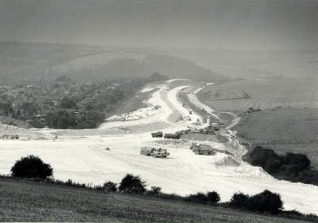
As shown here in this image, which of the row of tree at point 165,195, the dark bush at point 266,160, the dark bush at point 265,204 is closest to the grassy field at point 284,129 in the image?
the dark bush at point 266,160

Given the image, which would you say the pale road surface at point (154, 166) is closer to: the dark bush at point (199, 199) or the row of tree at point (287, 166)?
the row of tree at point (287, 166)

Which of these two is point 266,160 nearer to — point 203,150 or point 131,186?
point 203,150

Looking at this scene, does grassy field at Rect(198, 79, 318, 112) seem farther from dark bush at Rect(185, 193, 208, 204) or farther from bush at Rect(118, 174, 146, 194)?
dark bush at Rect(185, 193, 208, 204)

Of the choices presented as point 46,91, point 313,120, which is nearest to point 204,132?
point 313,120

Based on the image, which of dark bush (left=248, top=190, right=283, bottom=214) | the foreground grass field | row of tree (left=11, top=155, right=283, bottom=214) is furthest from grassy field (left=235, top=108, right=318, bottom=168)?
the foreground grass field

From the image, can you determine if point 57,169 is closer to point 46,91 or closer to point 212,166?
point 212,166

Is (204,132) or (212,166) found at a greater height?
(204,132)
